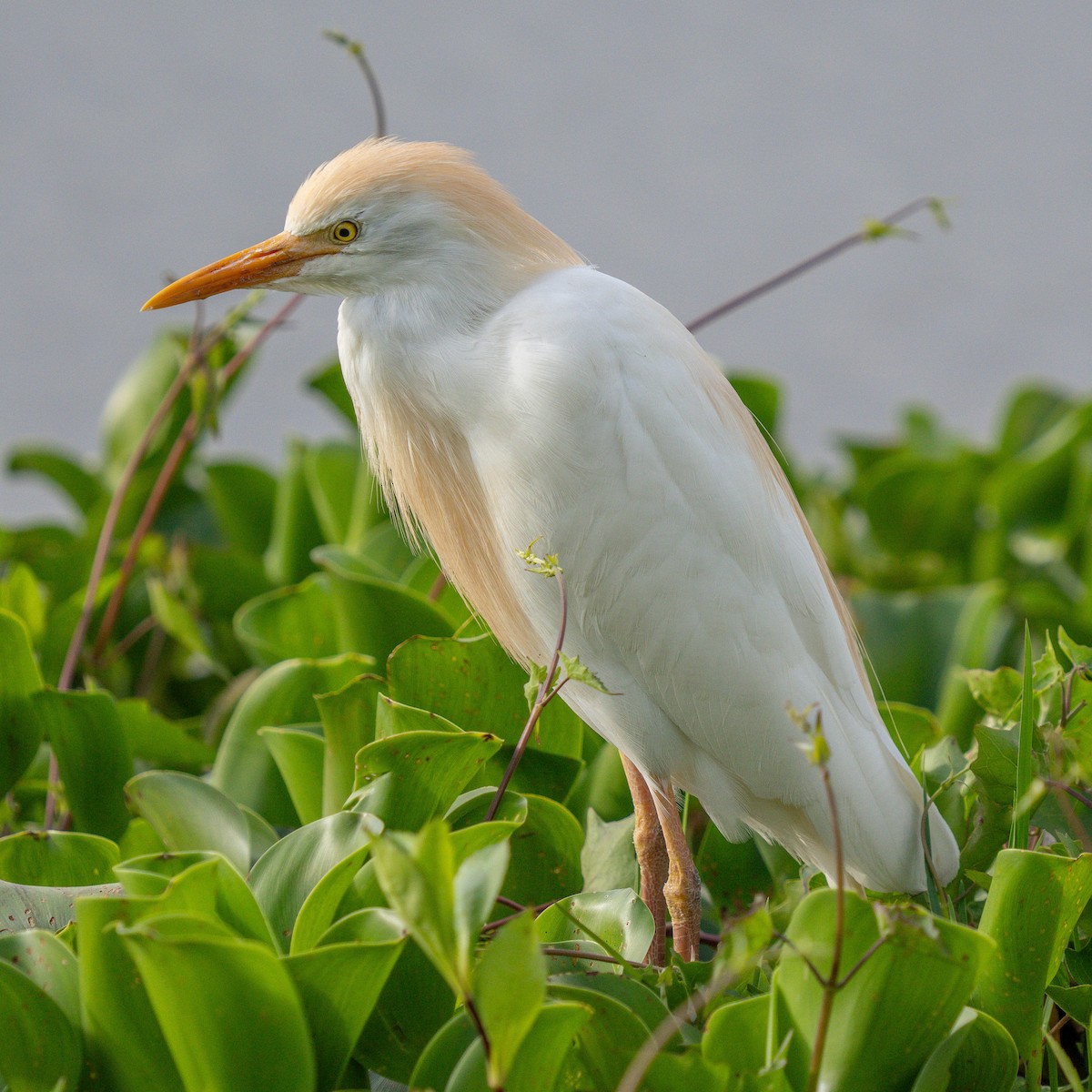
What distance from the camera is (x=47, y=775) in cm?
119

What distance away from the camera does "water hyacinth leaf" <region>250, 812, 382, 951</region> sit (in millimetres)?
719

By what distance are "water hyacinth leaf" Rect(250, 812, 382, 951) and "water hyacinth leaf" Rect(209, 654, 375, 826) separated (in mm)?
292

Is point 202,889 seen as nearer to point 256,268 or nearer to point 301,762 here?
point 301,762

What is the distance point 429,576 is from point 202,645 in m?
0.27

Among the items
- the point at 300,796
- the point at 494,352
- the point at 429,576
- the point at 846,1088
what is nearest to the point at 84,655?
the point at 429,576

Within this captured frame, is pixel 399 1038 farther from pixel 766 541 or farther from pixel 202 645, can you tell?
pixel 202 645

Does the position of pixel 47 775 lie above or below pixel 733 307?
below

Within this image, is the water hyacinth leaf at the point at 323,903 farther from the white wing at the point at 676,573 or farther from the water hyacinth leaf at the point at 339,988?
the white wing at the point at 676,573

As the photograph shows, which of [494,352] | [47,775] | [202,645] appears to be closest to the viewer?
[494,352]

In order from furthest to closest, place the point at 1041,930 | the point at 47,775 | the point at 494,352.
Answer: the point at 47,775 < the point at 494,352 < the point at 1041,930

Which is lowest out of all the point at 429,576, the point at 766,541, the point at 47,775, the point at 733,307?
the point at 47,775

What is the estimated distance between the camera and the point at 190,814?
0.87 meters

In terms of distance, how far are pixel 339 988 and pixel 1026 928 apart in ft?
1.35

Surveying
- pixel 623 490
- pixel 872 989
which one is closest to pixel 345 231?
pixel 623 490
